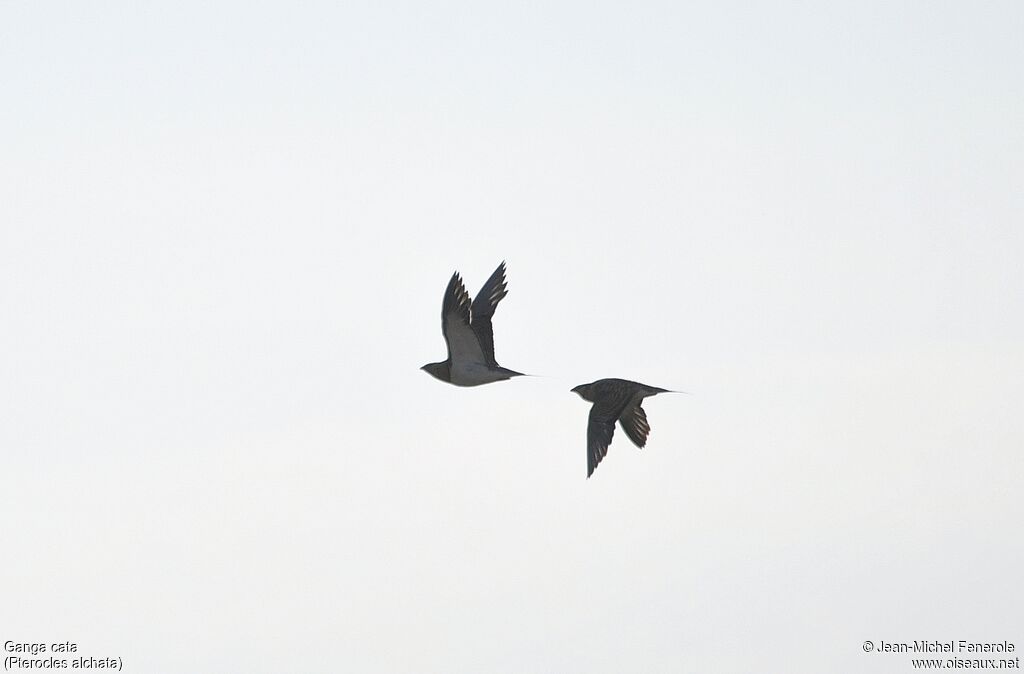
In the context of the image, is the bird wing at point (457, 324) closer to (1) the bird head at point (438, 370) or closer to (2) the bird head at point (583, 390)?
(1) the bird head at point (438, 370)

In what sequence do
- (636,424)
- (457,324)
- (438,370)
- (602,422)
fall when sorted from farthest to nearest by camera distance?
(636,424) → (602,422) → (438,370) → (457,324)

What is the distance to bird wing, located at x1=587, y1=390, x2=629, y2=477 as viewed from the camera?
46.3 metres

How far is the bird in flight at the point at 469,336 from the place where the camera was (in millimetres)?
45062

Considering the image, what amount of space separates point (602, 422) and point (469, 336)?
4.34 meters

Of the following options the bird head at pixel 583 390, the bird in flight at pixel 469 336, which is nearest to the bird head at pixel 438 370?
the bird in flight at pixel 469 336

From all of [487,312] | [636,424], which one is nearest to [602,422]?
[636,424]

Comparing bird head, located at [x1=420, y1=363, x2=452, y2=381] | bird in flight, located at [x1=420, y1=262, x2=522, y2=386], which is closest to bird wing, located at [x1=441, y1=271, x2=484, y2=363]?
bird in flight, located at [x1=420, y1=262, x2=522, y2=386]

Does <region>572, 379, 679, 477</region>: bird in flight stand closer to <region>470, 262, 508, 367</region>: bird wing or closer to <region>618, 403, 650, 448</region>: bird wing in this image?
<region>618, 403, 650, 448</region>: bird wing

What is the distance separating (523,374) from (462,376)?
265cm

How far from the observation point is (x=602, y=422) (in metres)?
47.2

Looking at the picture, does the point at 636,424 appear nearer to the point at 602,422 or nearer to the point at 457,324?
the point at 602,422

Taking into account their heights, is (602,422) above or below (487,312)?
below

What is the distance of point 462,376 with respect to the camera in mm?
46062

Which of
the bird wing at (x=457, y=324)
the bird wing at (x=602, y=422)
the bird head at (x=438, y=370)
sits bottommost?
the bird wing at (x=602, y=422)
